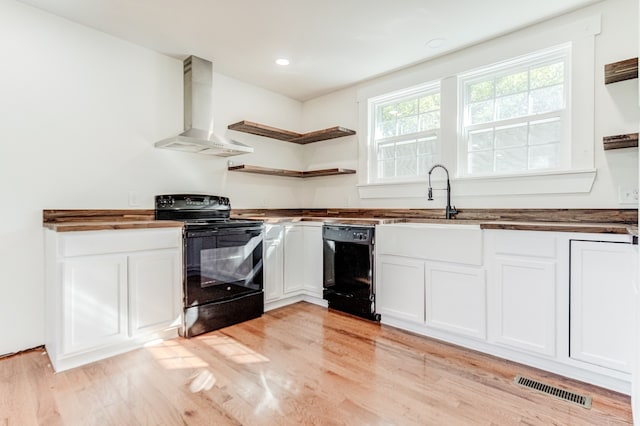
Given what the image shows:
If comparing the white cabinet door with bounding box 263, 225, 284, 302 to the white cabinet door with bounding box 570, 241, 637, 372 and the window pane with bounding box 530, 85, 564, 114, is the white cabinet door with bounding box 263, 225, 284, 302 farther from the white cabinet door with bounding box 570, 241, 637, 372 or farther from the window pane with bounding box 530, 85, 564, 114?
the window pane with bounding box 530, 85, 564, 114

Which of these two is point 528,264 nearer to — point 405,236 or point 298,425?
point 405,236

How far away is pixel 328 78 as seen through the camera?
12.4ft

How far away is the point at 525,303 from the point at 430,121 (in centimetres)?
203

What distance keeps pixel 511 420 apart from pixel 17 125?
11.8 ft

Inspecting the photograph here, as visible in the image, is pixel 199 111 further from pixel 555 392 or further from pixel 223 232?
pixel 555 392

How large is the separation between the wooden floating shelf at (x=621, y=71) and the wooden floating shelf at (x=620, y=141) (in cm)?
40

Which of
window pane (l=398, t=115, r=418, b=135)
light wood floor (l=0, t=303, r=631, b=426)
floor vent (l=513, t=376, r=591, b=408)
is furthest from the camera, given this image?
window pane (l=398, t=115, r=418, b=135)

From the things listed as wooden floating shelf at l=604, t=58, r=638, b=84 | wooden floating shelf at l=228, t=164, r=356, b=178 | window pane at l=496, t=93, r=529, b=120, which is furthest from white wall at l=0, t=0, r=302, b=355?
wooden floating shelf at l=604, t=58, r=638, b=84

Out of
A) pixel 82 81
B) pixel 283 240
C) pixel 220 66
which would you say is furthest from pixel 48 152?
pixel 283 240

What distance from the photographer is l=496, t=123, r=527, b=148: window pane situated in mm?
2885

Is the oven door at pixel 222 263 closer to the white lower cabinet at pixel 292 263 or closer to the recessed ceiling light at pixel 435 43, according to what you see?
the white lower cabinet at pixel 292 263

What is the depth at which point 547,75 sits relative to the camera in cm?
277

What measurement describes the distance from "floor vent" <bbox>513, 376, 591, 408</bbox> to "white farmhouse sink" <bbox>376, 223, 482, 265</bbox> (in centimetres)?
75

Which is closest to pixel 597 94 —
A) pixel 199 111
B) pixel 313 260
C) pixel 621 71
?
pixel 621 71
